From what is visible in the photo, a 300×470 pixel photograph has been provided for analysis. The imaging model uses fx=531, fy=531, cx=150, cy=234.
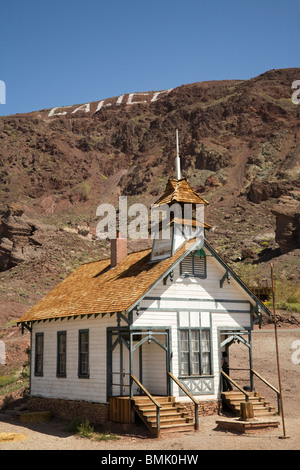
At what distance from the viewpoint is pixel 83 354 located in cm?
1912

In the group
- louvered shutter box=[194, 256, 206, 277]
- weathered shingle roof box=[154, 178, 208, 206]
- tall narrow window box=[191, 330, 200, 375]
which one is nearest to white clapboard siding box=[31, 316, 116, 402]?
tall narrow window box=[191, 330, 200, 375]

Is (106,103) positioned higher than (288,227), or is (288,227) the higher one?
(106,103)

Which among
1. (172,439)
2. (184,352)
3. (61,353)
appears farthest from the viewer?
(61,353)

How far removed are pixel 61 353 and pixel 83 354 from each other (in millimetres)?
1662

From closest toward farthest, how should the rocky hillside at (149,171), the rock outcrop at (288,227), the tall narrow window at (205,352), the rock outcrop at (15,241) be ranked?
the tall narrow window at (205,352), the rock outcrop at (288,227), the rocky hillside at (149,171), the rock outcrop at (15,241)

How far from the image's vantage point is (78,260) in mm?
68500

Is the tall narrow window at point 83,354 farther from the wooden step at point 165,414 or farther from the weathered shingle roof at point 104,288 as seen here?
the wooden step at point 165,414

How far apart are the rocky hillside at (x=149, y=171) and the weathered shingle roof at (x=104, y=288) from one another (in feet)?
83.9

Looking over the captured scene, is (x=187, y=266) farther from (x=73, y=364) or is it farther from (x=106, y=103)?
(x=106, y=103)

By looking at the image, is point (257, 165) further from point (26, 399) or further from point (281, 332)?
point (26, 399)

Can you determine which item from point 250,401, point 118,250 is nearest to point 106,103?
point 118,250

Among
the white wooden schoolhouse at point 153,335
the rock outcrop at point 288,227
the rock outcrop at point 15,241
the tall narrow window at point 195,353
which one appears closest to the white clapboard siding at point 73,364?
the white wooden schoolhouse at point 153,335

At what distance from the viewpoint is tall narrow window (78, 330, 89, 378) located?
61.7 feet

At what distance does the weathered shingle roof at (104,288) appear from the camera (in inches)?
697
